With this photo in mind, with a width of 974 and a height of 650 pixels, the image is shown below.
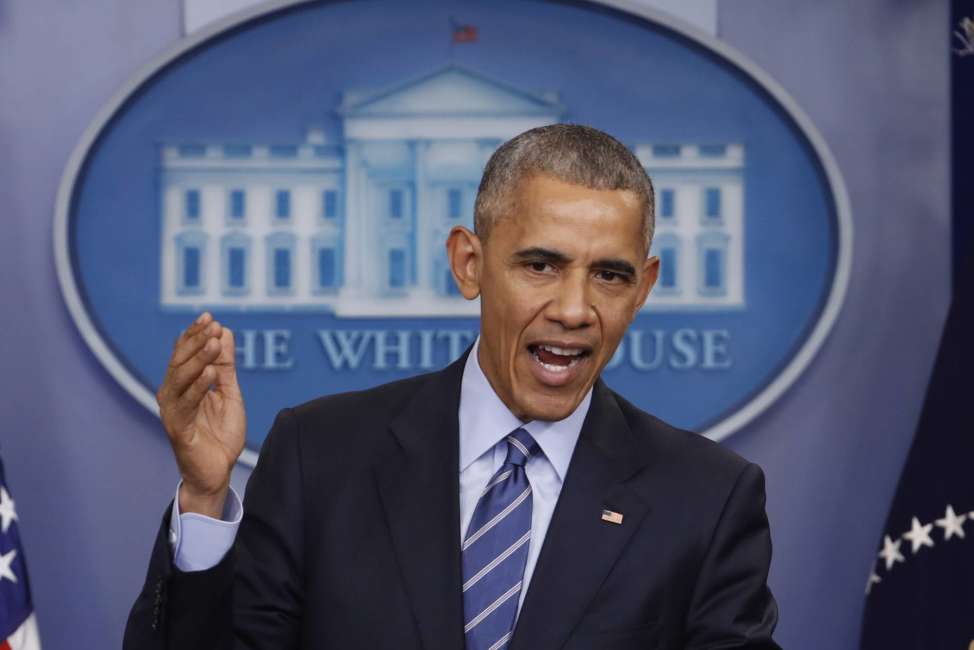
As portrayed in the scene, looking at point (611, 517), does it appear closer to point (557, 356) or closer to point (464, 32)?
point (557, 356)

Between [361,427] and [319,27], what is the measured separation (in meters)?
1.42

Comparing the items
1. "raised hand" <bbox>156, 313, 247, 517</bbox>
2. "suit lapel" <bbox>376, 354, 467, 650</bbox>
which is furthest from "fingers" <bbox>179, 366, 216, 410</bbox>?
"suit lapel" <bbox>376, 354, 467, 650</bbox>

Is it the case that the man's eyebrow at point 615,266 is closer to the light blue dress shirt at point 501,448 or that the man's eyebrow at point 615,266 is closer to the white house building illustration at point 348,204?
the light blue dress shirt at point 501,448

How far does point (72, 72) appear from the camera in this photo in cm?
283

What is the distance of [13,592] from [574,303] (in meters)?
1.35

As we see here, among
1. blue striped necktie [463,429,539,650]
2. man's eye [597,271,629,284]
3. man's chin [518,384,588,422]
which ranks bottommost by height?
blue striped necktie [463,429,539,650]

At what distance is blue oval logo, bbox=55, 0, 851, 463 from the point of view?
2.85m

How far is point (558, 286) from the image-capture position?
1.61 meters

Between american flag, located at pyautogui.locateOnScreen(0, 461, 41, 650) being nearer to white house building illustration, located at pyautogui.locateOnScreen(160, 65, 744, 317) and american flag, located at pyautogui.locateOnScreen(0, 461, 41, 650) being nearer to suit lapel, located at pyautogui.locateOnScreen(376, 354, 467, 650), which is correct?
white house building illustration, located at pyautogui.locateOnScreen(160, 65, 744, 317)

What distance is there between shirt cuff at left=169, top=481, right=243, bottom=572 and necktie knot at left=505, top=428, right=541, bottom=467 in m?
0.40

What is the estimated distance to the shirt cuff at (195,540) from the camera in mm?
1462

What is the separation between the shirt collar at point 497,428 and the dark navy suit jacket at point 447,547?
18 mm

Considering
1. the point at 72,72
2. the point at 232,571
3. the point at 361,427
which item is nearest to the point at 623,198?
the point at 361,427

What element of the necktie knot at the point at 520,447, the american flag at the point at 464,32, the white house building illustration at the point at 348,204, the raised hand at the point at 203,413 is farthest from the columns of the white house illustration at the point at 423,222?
the raised hand at the point at 203,413
